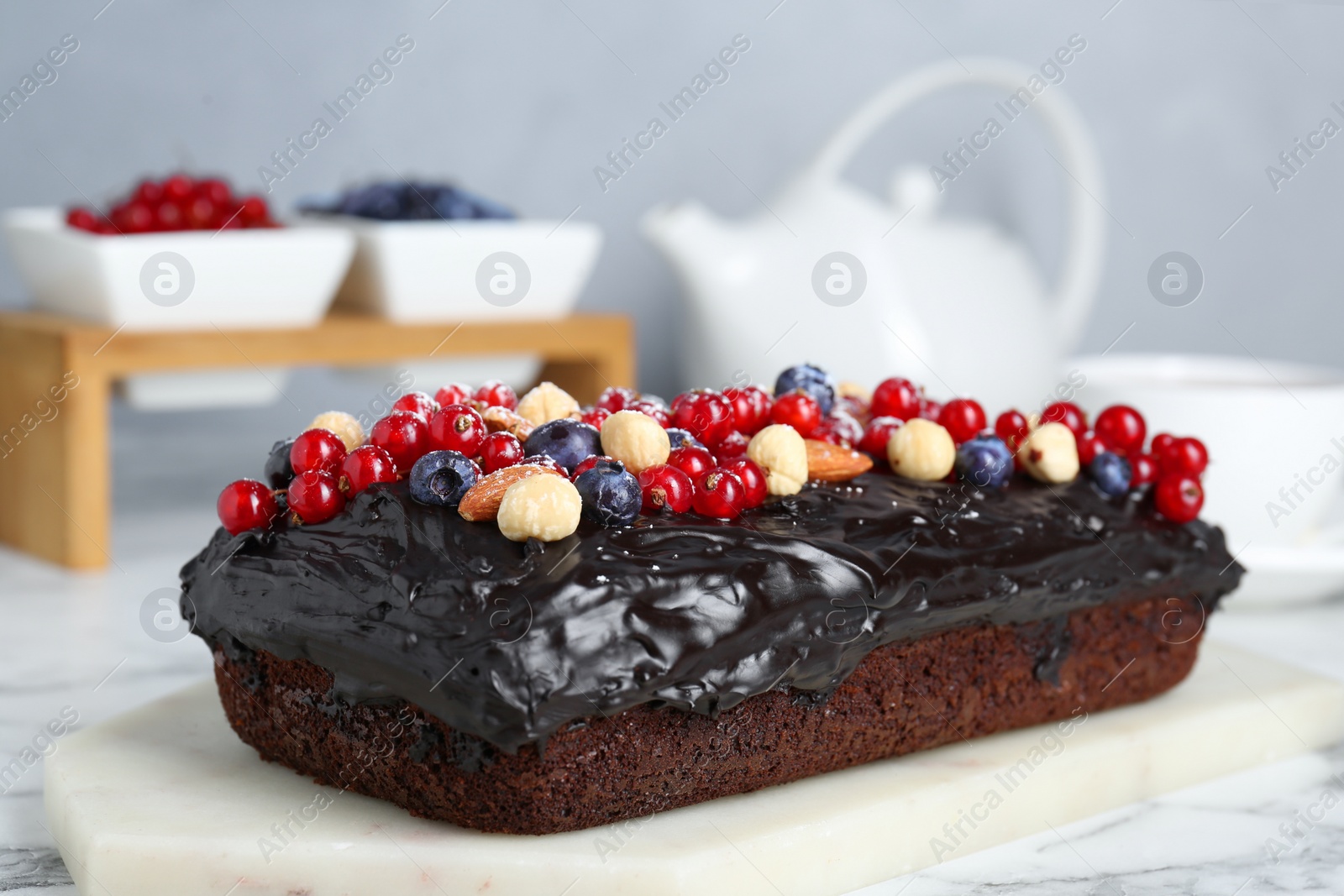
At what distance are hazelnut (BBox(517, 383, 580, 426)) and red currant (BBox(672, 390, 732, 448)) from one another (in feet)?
0.31

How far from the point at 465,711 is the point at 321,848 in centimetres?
14

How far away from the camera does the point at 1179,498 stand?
1253mm

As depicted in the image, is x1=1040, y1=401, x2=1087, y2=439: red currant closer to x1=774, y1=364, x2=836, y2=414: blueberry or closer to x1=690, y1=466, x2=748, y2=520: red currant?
x1=774, y1=364, x2=836, y2=414: blueberry

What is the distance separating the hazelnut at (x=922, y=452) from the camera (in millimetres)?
1199

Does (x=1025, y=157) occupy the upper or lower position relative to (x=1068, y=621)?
upper

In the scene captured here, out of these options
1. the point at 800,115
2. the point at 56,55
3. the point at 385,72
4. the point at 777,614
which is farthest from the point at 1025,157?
the point at 777,614

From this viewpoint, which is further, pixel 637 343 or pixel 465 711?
pixel 637 343

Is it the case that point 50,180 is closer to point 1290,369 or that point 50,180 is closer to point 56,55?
point 56,55

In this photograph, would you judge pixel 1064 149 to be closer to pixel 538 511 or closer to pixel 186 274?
pixel 186 274

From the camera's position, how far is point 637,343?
2.71m

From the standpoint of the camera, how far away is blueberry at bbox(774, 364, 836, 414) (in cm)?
129

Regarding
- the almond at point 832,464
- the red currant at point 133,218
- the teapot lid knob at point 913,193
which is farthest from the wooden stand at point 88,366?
the almond at point 832,464

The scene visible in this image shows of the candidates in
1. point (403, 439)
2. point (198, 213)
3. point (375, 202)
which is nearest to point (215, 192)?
point (198, 213)

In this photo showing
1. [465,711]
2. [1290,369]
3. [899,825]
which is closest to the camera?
[465,711]
